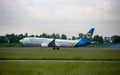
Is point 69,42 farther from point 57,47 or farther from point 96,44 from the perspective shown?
point 96,44

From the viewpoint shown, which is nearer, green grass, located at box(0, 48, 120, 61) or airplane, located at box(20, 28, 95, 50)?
green grass, located at box(0, 48, 120, 61)

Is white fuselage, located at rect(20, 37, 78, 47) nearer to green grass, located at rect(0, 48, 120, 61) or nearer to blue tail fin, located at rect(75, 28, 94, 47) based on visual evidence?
blue tail fin, located at rect(75, 28, 94, 47)

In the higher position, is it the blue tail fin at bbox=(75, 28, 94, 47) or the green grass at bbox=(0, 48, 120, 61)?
the blue tail fin at bbox=(75, 28, 94, 47)

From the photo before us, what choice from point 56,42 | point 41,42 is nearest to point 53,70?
point 41,42

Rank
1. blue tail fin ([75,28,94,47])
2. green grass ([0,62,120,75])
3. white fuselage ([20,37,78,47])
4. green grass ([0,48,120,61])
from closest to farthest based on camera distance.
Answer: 1. green grass ([0,62,120,75])
2. green grass ([0,48,120,61])
3. white fuselage ([20,37,78,47])
4. blue tail fin ([75,28,94,47])

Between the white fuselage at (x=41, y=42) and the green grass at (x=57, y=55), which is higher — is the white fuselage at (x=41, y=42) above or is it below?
above

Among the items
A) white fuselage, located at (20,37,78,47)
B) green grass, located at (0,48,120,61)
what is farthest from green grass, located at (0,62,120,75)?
white fuselage, located at (20,37,78,47)

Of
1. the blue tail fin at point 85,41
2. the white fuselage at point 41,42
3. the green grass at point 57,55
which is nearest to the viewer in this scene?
the green grass at point 57,55

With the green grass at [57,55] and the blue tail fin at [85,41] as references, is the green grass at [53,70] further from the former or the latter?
the blue tail fin at [85,41]

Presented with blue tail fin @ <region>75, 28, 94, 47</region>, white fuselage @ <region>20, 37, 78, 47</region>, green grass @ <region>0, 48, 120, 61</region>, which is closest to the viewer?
green grass @ <region>0, 48, 120, 61</region>

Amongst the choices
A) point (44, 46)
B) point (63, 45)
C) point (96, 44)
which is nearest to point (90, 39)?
point (96, 44)

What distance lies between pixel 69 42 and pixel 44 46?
19.8ft

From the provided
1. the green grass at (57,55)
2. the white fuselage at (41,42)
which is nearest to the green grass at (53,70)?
the green grass at (57,55)

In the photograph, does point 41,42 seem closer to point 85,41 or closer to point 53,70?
point 85,41
